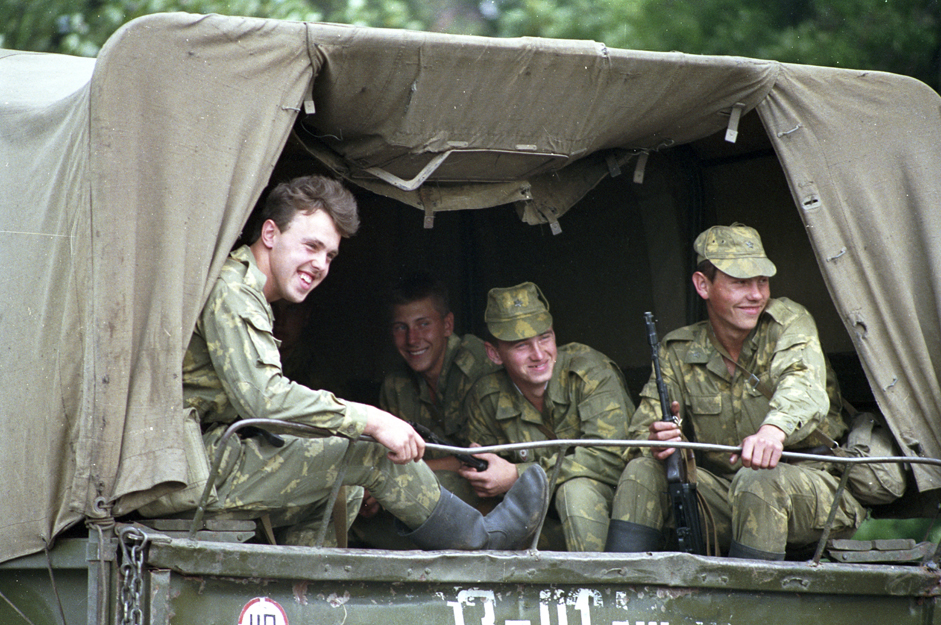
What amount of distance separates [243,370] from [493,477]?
1.61 metres

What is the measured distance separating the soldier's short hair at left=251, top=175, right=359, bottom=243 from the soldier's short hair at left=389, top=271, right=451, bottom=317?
60.3 inches

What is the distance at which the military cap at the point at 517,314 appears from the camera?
4.75m

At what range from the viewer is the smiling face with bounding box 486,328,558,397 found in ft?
15.6

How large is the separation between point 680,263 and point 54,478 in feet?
11.7

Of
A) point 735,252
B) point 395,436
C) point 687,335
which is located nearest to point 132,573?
point 395,436

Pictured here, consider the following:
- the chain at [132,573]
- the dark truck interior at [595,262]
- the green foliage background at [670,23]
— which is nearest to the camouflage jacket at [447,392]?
the dark truck interior at [595,262]

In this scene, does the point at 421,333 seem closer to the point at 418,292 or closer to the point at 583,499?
the point at 418,292

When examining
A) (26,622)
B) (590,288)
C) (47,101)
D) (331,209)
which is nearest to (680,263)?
(590,288)

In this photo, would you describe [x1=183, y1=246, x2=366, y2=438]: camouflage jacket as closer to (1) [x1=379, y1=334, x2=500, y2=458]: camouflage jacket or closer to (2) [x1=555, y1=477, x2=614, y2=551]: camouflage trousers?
(2) [x1=555, y1=477, x2=614, y2=551]: camouflage trousers

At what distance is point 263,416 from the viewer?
321 centimetres

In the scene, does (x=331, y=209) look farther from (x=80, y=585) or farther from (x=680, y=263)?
(x=680, y=263)

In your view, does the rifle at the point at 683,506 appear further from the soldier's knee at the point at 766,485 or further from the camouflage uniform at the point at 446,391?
the camouflage uniform at the point at 446,391

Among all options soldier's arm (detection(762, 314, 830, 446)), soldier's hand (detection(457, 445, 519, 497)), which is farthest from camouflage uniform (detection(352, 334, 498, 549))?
soldier's arm (detection(762, 314, 830, 446))

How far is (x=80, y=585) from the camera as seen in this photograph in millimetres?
3250
